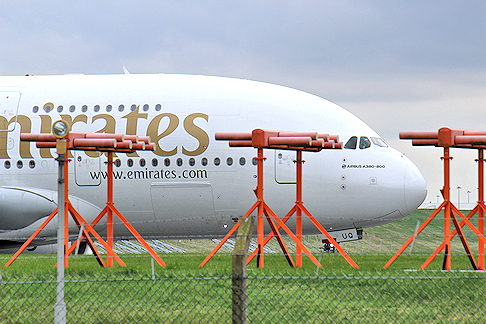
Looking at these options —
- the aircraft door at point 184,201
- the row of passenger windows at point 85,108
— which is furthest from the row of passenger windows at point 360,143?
the row of passenger windows at point 85,108

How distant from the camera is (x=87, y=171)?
60.3 ft

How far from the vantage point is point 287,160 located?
17812 millimetres

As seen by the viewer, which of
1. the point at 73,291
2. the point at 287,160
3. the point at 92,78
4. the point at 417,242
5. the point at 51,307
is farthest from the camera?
the point at 92,78

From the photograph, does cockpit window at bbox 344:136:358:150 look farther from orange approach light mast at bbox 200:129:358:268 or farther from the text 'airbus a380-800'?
orange approach light mast at bbox 200:129:358:268

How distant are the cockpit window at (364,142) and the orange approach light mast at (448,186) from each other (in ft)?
10.8

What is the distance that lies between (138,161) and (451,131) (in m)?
8.26

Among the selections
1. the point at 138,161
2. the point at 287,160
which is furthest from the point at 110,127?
the point at 287,160

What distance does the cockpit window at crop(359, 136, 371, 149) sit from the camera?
57.8 feet

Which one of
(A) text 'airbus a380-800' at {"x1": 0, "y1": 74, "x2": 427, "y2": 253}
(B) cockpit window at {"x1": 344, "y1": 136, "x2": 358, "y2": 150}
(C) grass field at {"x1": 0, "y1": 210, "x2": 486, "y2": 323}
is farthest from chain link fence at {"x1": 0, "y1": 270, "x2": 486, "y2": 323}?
(B) cockpit window at {"x1": 344, "y1": 136, "x2": 358, "y2": 150}

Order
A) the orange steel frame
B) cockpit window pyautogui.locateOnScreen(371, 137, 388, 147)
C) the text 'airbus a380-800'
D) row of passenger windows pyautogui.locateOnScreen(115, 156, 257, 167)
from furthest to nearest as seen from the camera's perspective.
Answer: row of passenger windows pyautogui.locateOnScreen(115, 156, 257, 167), cockpit window pyautogui.locateOnScreen(371, 137, 388, 147), the text 'airbus a380-800', the orange steel frame

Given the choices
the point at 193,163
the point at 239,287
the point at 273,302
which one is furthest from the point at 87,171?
the point at 239,287

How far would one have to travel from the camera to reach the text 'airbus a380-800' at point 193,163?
17547 mm

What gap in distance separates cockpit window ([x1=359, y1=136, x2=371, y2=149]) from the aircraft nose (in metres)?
1.11

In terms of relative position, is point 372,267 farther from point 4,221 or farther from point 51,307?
point 4,221
